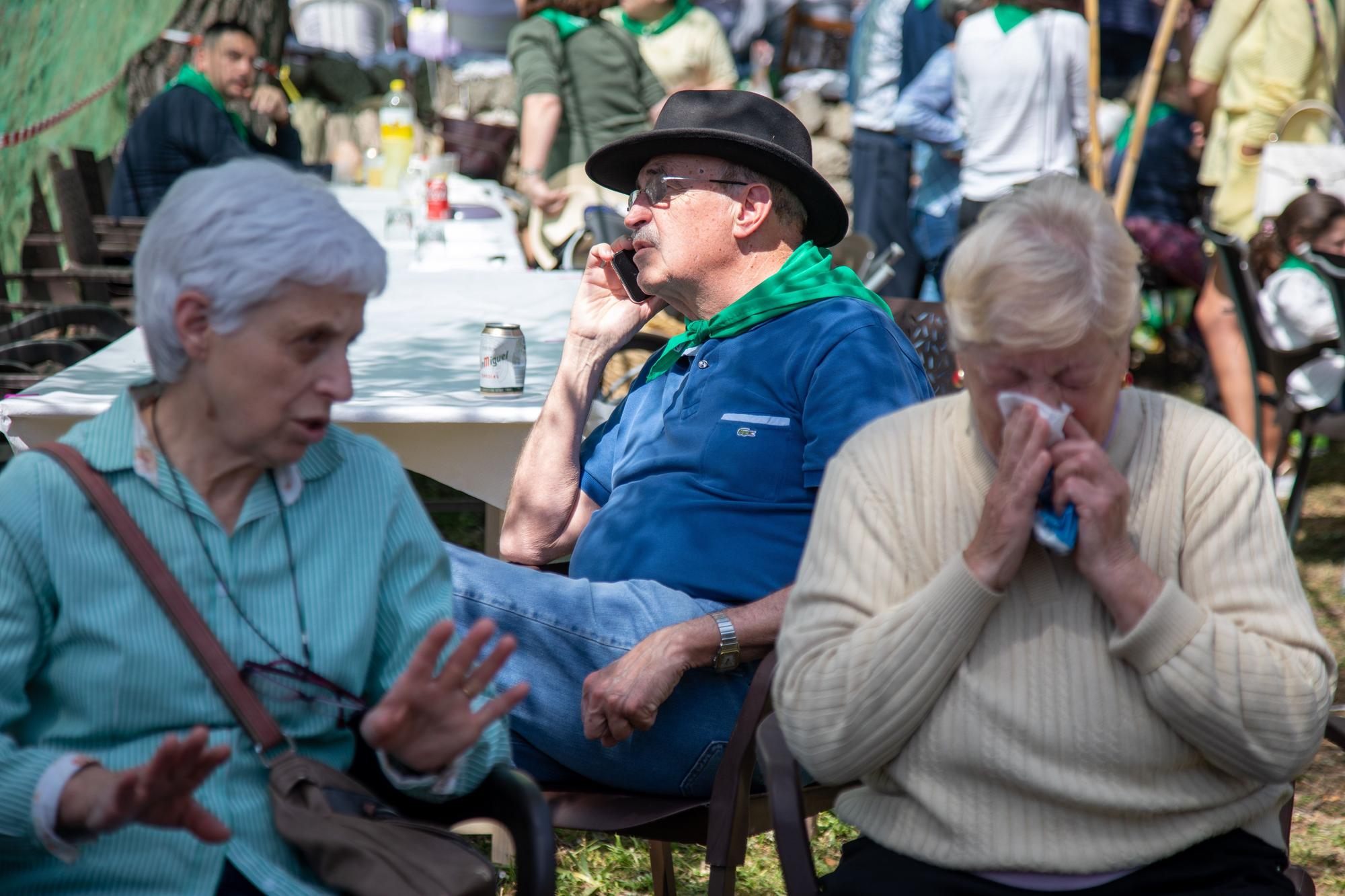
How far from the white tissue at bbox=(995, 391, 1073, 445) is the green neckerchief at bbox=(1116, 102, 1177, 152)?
7035 millimetres

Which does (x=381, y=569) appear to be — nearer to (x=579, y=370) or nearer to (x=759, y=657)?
(x=759, y=657)

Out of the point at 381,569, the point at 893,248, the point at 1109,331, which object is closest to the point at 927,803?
the point at 1109,331

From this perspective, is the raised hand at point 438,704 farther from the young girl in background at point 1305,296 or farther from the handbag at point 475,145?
the handbag at point 475,145

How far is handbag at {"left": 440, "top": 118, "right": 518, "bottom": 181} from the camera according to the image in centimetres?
857

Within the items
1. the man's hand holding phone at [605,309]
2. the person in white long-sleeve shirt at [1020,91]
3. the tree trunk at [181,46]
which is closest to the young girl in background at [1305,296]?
the person in white long-sleeve shirt at [1020,91]

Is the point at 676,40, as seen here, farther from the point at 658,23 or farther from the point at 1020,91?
the point at 1020,91

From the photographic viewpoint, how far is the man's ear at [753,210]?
290cm

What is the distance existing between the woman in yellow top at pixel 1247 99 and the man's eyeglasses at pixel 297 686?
5.89 meters

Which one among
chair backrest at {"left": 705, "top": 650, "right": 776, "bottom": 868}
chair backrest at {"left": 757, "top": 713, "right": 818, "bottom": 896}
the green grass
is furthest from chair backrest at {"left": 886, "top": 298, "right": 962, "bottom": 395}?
chair backrest at {"left": 757, "top": 713, "right": 818, "bottom": 896}

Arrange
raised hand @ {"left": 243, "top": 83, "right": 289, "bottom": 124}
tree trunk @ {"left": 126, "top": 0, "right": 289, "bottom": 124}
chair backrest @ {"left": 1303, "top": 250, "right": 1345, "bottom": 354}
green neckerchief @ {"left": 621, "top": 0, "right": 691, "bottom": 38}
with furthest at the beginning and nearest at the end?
tree trunk @ {"left": 126, "top": 0, "right": 289, "bottom": 124} < raised hand @ {"left": 243, "top": 83, "right": 289, "bottom": 124} < green neckerchief @ {"left": 621, "top": 0, "right": 691, "bottom": 38} < chair backrest @ {"left": 1303, "top": 250, "right": 1345, "bottom": 354}

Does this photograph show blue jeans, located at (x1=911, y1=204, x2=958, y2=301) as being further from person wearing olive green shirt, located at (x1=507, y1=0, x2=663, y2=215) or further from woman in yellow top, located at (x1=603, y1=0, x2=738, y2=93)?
person wearing olive green shirt, located at (x1=507, y1=0, x2=663, y2=215)

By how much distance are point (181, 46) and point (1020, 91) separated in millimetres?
5372

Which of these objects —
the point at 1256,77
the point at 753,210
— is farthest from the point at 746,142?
the point at 1256,77

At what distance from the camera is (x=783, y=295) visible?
2.77m
